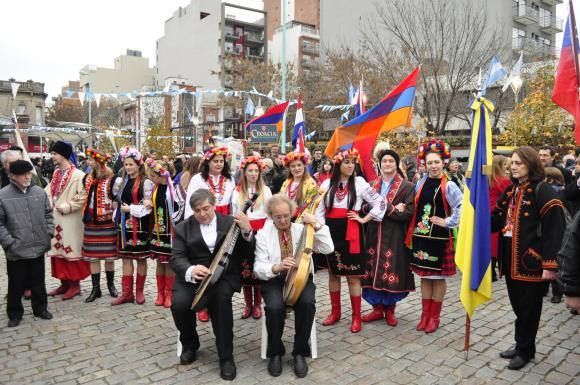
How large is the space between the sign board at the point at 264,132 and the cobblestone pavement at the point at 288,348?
15.4 ft

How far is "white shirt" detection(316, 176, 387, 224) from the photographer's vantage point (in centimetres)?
516

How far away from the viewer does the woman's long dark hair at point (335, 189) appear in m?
5.21

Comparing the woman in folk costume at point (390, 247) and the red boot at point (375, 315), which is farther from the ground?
the woman in folk costume at point (390, 247)

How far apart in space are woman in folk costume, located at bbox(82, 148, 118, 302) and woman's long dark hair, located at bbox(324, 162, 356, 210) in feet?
9.69

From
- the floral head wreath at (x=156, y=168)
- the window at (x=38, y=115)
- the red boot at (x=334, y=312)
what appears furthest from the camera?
the window at (x=38, y=115)

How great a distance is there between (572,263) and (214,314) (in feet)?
9.45

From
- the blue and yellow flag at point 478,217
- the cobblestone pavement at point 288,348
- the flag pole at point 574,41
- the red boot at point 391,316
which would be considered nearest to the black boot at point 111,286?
the cobblestone pavement at point 288,348

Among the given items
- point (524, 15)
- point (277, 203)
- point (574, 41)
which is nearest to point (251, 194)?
point (277, 203)

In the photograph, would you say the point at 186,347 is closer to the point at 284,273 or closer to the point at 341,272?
the point at 284,273

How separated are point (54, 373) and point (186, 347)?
3.79 feet

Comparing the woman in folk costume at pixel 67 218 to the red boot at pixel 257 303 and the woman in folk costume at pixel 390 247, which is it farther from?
the woman in folk costume at pixel 390 247

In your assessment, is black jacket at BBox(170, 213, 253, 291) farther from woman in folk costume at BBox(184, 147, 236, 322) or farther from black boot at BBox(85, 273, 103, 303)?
→ black boot at BBox(85, 273, 103, 303)

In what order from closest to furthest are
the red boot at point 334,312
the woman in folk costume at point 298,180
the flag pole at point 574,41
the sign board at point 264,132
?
the flag pole at point 574,41
the red boot at point 334,312
the woman in folk costume at point 298,180
the sign board at point 264,132

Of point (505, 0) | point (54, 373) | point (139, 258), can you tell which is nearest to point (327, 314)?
point (139, 258)
